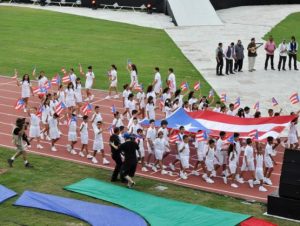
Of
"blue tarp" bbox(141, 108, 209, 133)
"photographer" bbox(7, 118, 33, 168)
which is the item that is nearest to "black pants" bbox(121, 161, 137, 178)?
"blue tarp" bbox(141, 108, 209, 133)

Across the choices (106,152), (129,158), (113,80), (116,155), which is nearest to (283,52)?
(113,80)

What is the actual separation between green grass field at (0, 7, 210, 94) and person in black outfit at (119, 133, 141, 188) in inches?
457

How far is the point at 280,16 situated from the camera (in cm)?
4872

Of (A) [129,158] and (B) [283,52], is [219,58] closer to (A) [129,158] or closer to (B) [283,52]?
(B) [283,52]

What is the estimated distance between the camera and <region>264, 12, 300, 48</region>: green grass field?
39513mm

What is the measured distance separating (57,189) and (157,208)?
9.42 feet

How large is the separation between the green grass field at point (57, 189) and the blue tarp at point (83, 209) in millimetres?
211

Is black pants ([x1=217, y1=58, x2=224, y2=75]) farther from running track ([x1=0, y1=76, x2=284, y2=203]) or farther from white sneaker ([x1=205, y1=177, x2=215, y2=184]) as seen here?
white sneaker ([x1=205, y1=177, x2=215, y2=184])

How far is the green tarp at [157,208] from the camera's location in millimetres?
13641

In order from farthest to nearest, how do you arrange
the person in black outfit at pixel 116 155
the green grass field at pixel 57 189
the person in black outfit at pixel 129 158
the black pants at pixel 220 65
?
1. the black pants at pixel 220 65
2. the person in black outfit at pixel 116 155
3. the person in black outfit at pixel 129 158
4. the green grass field at pixel 57 189

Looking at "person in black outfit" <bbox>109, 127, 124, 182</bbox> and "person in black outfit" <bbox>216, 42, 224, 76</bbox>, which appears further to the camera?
"person in black outfit" <bbox>216, 42, 224, 76</bbox>

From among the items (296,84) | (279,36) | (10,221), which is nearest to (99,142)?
(10,221)

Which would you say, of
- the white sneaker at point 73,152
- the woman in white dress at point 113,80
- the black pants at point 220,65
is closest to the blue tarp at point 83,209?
the white sneaker at point 73,152

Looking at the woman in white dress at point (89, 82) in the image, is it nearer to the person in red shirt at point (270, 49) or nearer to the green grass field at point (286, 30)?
the person in red shirt at point (270, 49)
